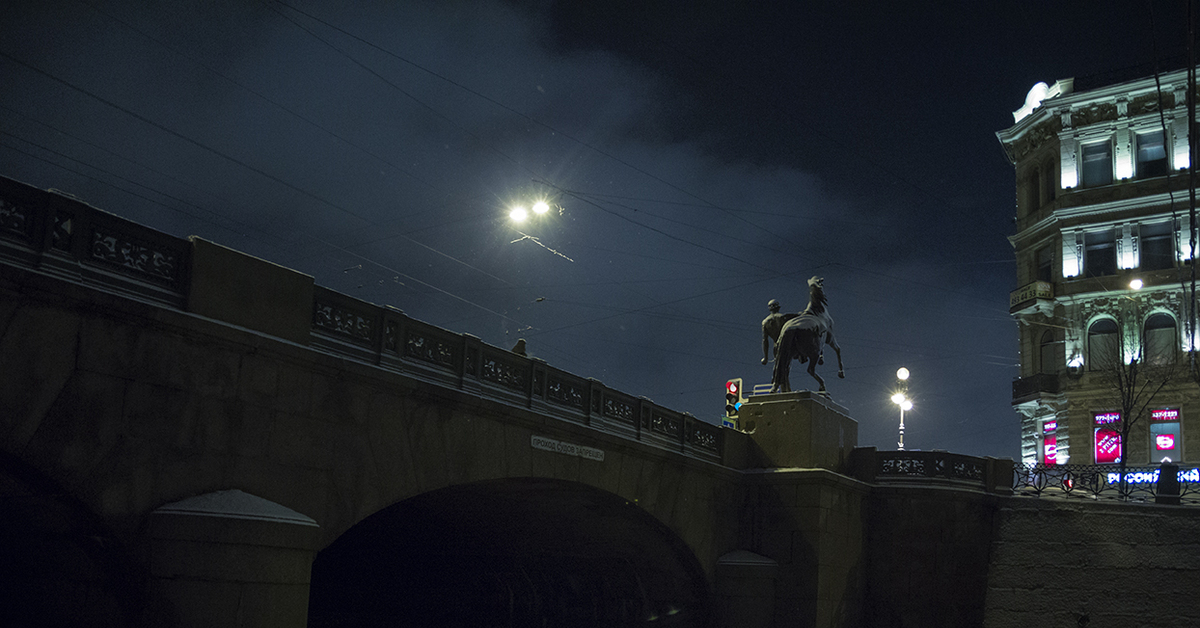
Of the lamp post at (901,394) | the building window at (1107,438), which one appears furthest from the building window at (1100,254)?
the lamp post at (901,394)

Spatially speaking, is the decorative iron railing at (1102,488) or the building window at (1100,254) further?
the building window at (1100,254)

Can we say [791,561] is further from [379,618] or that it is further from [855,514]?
[379,618]

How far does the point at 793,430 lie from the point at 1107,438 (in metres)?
23.2

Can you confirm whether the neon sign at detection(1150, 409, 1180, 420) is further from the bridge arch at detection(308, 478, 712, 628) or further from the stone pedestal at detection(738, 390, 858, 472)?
the bridge arch at detection(308, 478, 712, 628)

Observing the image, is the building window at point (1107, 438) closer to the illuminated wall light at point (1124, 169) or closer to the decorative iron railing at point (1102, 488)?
the illuminated wall light at point (1124, 169)

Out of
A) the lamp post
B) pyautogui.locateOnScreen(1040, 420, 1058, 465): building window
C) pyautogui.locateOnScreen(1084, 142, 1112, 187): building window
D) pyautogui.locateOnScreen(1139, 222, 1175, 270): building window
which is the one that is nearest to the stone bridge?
the lamp post

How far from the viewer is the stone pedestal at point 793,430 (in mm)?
20766

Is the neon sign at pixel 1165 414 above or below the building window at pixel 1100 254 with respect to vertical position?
below

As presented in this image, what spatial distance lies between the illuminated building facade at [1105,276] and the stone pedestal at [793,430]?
20873 millimetres

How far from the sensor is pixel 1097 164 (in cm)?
4016

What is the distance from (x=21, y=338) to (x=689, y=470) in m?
12.9

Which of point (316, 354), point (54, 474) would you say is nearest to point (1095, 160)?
point (316, 354)

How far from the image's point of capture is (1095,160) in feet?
132

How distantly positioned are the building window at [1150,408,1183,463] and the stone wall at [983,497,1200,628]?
17.4 m
